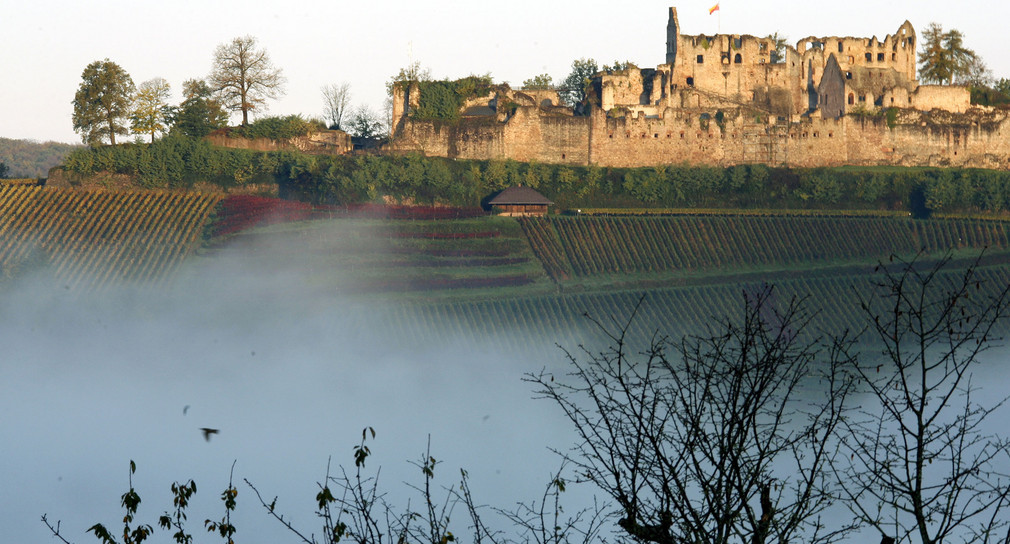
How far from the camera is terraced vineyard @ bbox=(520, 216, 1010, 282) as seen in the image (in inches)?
1859

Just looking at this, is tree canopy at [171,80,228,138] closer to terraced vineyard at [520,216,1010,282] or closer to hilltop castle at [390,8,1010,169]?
hilltop castle at [390,8,1010,169]

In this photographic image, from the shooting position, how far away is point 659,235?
49.2 meters

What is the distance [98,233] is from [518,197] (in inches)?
628

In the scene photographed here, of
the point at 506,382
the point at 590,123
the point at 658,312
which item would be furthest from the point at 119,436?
the point at 590,123

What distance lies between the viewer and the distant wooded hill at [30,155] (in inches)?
4213

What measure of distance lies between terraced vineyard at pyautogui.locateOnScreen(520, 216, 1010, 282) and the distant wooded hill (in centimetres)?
6783

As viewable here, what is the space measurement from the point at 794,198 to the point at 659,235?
7.17m

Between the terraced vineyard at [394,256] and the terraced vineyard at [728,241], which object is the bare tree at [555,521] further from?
the terraced vineyard at [728,241]

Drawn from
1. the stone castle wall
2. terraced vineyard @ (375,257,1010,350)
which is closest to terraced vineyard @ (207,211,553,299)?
terraced vineyard @ (375,257,1010,350)

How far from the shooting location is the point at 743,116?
54.1 meters

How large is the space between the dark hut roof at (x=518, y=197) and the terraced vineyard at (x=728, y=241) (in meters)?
→ 0.86

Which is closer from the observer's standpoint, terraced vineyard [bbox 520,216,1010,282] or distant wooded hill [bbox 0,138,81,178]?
terraced vineyard [bbox 520,216,1010,282]

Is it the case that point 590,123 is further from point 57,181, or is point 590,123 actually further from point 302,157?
point 57,181

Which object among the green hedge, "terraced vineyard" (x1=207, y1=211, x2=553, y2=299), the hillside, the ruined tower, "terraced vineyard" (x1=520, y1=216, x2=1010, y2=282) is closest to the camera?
the hillside
